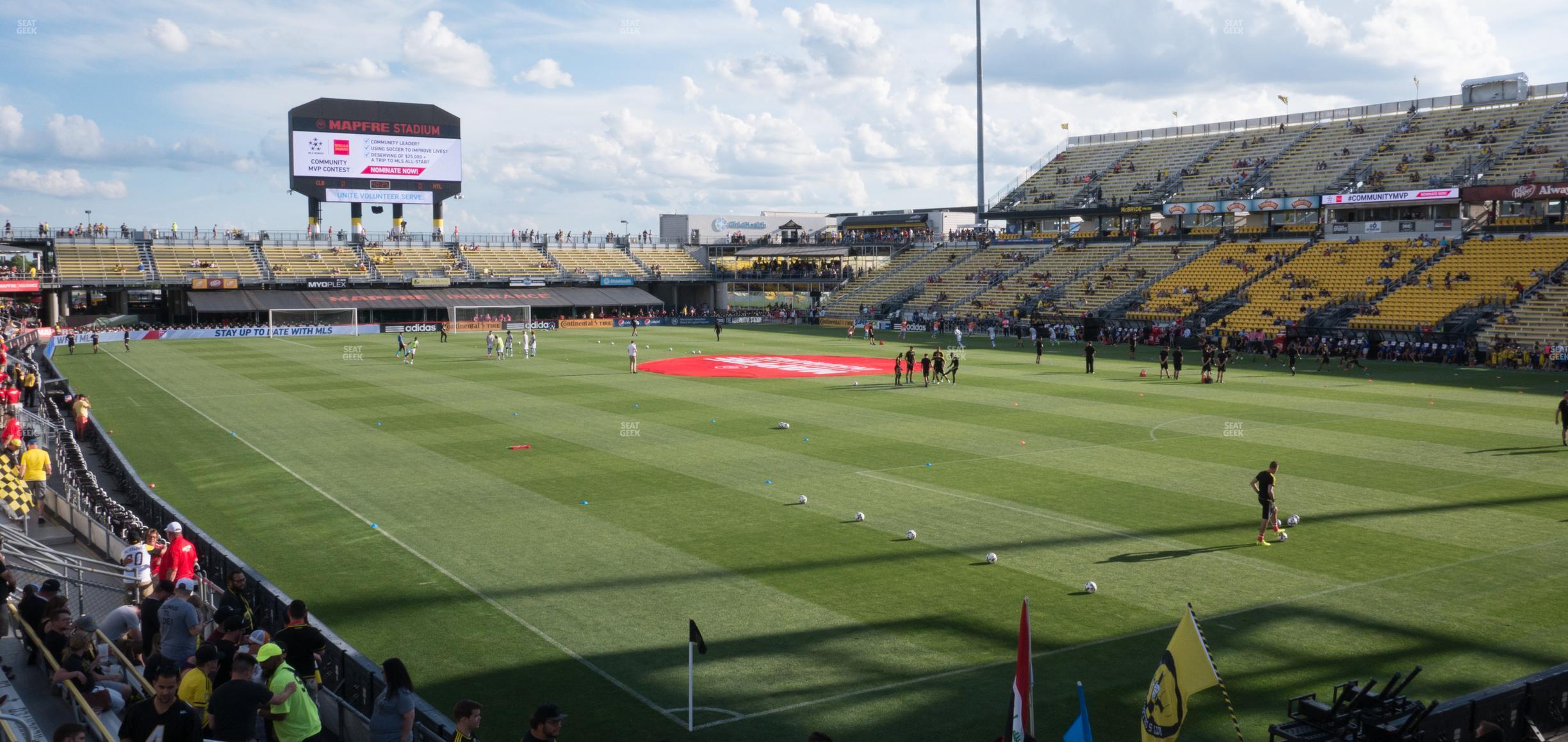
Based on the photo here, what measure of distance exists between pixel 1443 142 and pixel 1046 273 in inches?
1005

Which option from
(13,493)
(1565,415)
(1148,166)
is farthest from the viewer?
Answer: (1148,166)

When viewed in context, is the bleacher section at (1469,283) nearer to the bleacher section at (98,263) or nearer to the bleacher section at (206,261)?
the bleacher section at (206,261)

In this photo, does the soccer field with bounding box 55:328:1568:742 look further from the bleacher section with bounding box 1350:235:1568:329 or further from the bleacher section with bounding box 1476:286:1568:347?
the bleacher section with bounding box 1350:235:1568:329

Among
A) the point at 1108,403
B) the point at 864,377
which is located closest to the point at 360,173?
the point at 864,377

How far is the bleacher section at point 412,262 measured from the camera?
8856 cm

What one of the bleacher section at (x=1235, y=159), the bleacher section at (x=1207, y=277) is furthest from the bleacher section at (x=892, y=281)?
the bleacher section at (x=1207, y=277)

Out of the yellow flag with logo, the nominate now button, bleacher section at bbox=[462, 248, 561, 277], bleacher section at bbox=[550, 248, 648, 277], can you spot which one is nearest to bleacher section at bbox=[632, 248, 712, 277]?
bleacher section at bbox=[550, 248, 648, 277]

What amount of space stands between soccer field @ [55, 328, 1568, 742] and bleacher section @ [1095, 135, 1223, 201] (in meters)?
47.2

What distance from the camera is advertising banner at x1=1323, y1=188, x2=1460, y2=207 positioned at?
2402 inches

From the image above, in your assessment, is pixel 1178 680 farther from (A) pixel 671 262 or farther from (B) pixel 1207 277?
(A) pixel 671 262

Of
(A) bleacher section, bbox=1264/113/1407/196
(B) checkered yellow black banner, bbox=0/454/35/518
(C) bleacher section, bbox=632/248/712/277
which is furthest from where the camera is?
(C) bleacher section, bbox=632/248/712/277

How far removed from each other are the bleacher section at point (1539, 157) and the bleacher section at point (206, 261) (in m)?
81.7

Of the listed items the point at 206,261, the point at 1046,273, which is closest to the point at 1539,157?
the point at 1046,273

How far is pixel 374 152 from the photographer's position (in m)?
82.7
